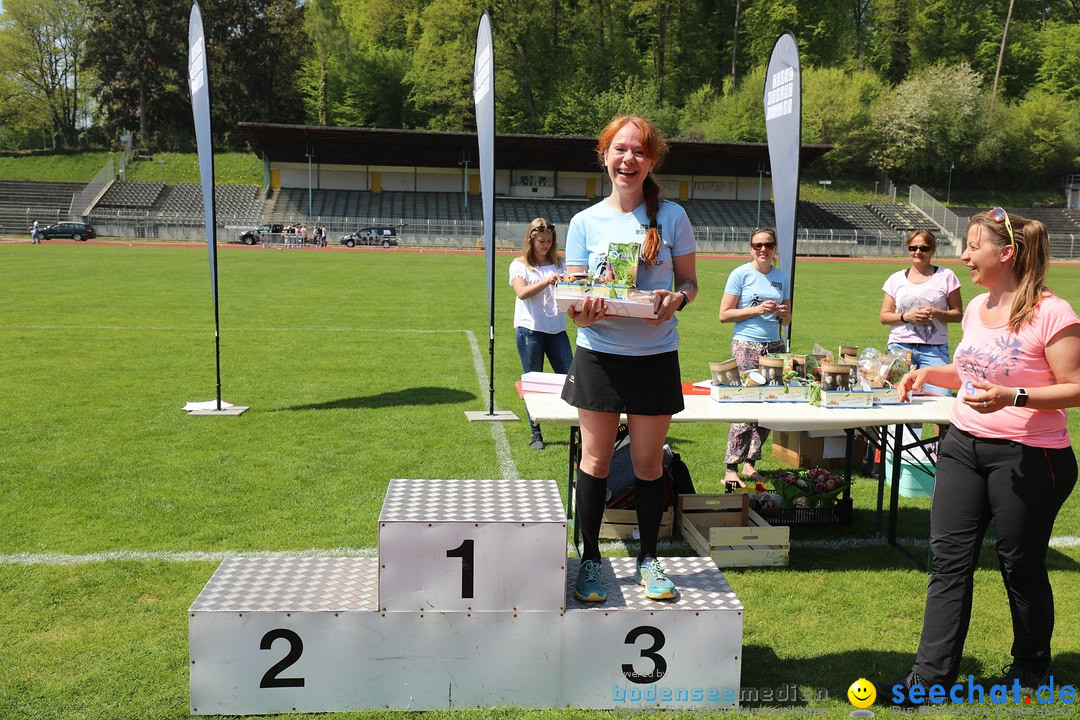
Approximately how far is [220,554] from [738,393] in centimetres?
305

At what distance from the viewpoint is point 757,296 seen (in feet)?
19.8

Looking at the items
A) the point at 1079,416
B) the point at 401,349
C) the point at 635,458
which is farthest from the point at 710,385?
the point at 401,349

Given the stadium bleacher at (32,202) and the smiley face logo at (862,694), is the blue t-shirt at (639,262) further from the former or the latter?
the stadium bleacher at (32,202)

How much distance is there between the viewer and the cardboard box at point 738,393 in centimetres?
500

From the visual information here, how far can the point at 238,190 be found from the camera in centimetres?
5962

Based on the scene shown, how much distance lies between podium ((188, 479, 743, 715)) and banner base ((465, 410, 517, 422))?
4.92 m

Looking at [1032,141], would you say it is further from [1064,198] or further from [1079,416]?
[1079,416]

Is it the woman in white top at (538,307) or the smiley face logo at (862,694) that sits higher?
the woman in white top at (538,307)

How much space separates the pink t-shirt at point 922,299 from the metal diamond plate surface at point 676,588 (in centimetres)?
323

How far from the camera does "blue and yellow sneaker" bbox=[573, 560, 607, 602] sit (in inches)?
130

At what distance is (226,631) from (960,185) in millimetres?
76747

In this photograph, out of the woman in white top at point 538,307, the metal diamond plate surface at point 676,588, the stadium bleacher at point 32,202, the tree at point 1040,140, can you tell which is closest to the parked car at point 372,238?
the stadium bleacher at point 32,202

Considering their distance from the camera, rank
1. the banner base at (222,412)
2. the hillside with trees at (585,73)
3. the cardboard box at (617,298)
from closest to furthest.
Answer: the cardboard box at (617,298), the banner base at (222,412), the hillside with trees at (585,73)

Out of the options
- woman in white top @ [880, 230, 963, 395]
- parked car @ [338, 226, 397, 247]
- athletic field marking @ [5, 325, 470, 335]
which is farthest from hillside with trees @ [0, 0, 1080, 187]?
woman in white top @ [880, 230, 963, 395]
